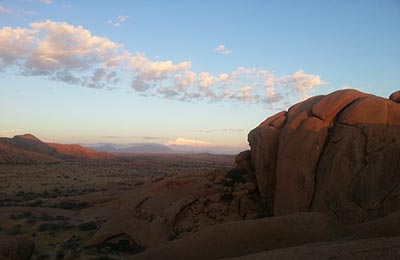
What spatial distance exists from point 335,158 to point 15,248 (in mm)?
12188

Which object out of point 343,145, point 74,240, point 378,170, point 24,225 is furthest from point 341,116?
point 24,225

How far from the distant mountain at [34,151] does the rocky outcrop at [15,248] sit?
73717mm

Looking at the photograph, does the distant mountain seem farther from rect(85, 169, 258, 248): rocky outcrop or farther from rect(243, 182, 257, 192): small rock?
rect(243, 182, 257, 192): small rock

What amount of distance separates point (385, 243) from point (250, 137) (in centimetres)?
1235

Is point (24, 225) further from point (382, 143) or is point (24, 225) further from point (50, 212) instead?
point (382, 143)

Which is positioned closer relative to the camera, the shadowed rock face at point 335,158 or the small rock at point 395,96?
the shadowed rock face at point 335,158

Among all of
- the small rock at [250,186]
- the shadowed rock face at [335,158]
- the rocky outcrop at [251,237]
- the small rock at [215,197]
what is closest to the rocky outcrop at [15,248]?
the rocky outcrop at [251,237]

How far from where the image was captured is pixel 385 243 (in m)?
7.48

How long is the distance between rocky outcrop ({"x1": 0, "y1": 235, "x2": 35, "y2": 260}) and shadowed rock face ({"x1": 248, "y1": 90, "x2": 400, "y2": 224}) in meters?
9.73

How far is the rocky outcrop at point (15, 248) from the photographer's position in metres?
13.7

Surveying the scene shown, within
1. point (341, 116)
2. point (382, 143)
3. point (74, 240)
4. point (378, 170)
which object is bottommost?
point (74, 240)

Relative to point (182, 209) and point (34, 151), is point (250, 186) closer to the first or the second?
point (182, 209)

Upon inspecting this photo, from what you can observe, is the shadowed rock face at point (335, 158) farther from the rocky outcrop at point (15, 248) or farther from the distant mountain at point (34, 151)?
the distant mountain at point (34, 151)

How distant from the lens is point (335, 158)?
15586 mm
